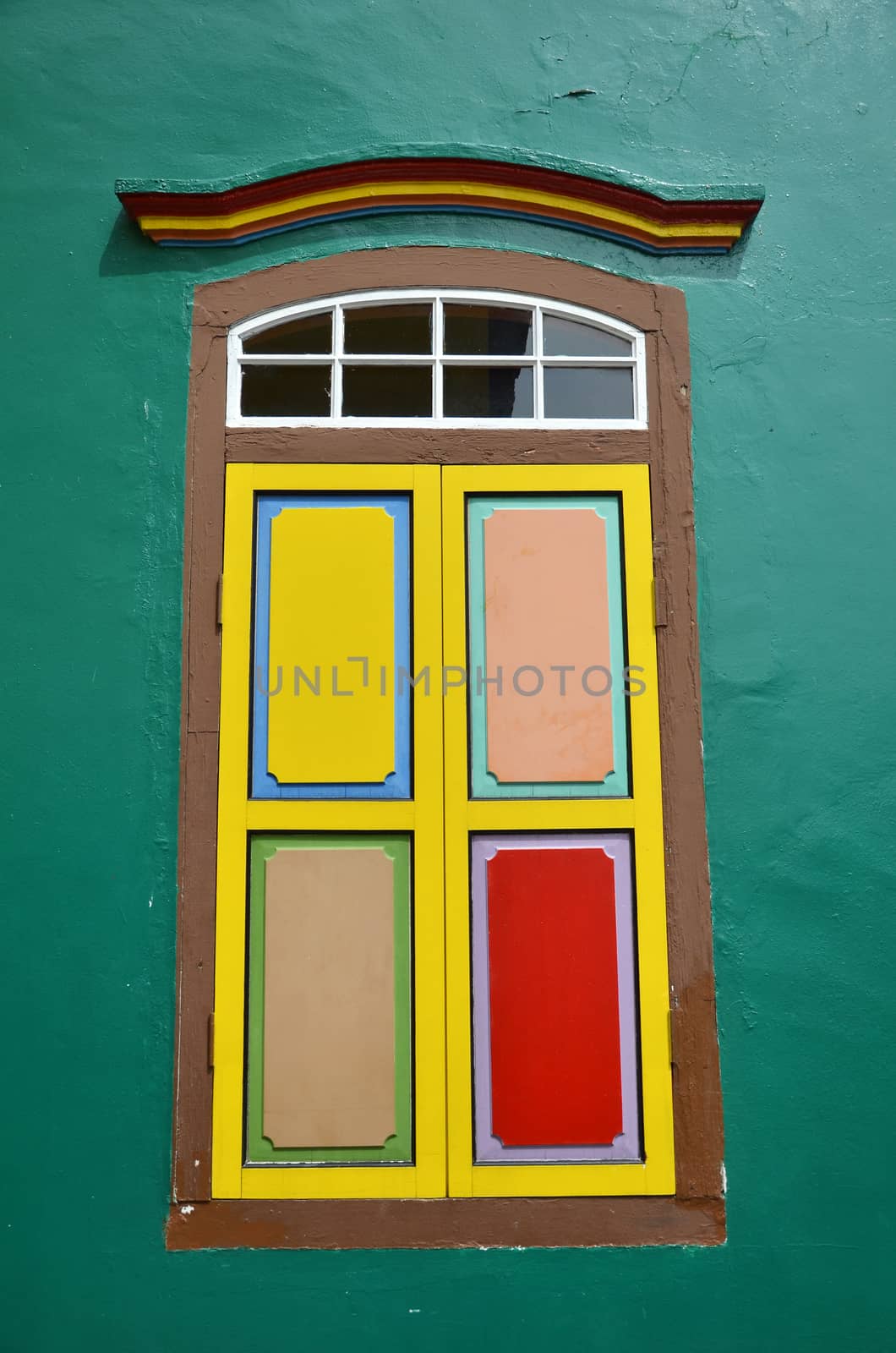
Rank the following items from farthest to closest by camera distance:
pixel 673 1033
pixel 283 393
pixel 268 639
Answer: pixel 283 393, pixel 268 639, pixel 673 1033

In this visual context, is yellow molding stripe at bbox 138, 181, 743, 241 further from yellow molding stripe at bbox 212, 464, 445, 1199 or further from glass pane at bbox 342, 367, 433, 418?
yellow molding stripe at bbox 212, 464, 445, 1199

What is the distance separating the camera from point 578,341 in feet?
11.1

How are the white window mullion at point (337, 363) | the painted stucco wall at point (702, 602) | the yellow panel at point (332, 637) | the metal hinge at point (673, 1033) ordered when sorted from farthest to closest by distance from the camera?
the white window mullion at point (337, 363), the yellow panel at point (332, 637), the metal hinge at point (673, 1033), the painted stucco wall at point (702, 602)

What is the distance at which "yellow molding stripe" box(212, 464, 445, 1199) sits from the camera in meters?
2.99

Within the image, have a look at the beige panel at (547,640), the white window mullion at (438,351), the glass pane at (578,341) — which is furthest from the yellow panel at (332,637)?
the glass pane at (578,341)

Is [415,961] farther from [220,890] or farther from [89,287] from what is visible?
[89,287]

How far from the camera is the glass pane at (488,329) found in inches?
133

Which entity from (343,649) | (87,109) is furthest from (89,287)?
(343,649)

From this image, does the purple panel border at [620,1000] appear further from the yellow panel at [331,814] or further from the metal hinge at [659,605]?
the metal hinge at [659,605]

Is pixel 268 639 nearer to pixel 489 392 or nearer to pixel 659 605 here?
pixel 489 392

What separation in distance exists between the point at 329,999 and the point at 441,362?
6.45ft

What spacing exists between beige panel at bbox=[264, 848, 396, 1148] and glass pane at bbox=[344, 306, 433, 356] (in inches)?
62.0

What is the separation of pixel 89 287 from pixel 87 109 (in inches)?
24.3

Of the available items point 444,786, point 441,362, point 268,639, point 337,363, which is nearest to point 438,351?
point 441,362
